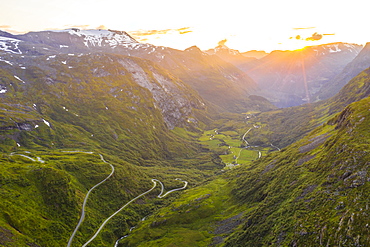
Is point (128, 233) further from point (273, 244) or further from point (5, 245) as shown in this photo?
point (273, 244)

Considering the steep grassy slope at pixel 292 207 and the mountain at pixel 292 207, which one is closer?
the steep grassy slope at pixel 292 207

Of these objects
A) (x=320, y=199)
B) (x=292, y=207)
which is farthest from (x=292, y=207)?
(x=320, y=199)

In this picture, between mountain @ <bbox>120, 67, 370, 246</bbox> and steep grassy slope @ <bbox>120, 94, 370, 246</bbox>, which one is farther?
mountain @ <bbox>120, 67, 370, 246</bbox>

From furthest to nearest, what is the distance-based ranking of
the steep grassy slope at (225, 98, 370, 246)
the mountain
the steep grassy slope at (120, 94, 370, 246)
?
the mountain
the steep grassy slope at (120, 94, 370, 246)
the steep grassy slope at (225, 98, 370, 246)

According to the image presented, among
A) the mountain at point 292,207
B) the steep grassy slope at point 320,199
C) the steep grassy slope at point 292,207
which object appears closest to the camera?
the steep grassy slope at point 320,199

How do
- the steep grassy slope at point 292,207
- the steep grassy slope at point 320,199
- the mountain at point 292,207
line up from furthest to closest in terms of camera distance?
1. the mountain at point 292,207
2. the steep grassy slope at point 292,207
3. the steep grassy slope at point 320,199

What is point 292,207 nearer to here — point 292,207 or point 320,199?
point 292,207

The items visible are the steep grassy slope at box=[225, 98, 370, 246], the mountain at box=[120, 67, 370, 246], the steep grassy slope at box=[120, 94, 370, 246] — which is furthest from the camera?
the mountain at box=[120, 67, 370, 246]

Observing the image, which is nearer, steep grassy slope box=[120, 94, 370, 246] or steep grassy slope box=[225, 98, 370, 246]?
steep grassy slope box=[225, 98, 370, 246]

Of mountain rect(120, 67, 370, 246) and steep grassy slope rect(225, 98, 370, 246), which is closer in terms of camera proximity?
steep grassy slope rect(225, 98, 370, 246)
